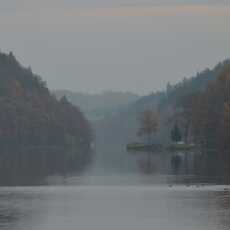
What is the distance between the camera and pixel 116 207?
7100 centimetres

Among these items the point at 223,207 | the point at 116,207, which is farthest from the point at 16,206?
the point at 223,207

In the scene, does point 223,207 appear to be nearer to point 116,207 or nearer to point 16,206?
point 116,207

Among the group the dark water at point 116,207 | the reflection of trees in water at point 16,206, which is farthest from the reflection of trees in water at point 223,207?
the reflection of trees in water at point 16,206

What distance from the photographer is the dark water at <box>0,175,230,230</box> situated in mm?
60369

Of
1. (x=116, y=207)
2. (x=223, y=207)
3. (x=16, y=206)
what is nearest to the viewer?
(x=223, y=207)

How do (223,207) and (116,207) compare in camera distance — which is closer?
(223,207)

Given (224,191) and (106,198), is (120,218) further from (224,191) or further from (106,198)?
(224,191)

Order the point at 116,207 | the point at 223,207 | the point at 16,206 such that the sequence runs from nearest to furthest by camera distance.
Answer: the point at 223,207
the point at 116,207
the point at 16,206

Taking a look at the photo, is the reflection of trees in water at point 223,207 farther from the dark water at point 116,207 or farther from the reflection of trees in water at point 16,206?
the reflection of trees in water at point 16,206

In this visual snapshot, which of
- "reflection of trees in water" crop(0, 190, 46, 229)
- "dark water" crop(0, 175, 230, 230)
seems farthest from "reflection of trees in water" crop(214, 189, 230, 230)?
"reflection of trees in water" crop(0, 190, 46, 229)

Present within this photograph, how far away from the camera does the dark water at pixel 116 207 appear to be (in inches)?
2377

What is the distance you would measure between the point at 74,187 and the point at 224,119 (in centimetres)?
8365

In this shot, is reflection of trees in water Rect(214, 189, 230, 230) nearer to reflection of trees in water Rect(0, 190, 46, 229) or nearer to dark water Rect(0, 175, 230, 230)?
dark water Rect(0, 175, 230, 230)

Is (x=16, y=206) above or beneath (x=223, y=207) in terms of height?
above
